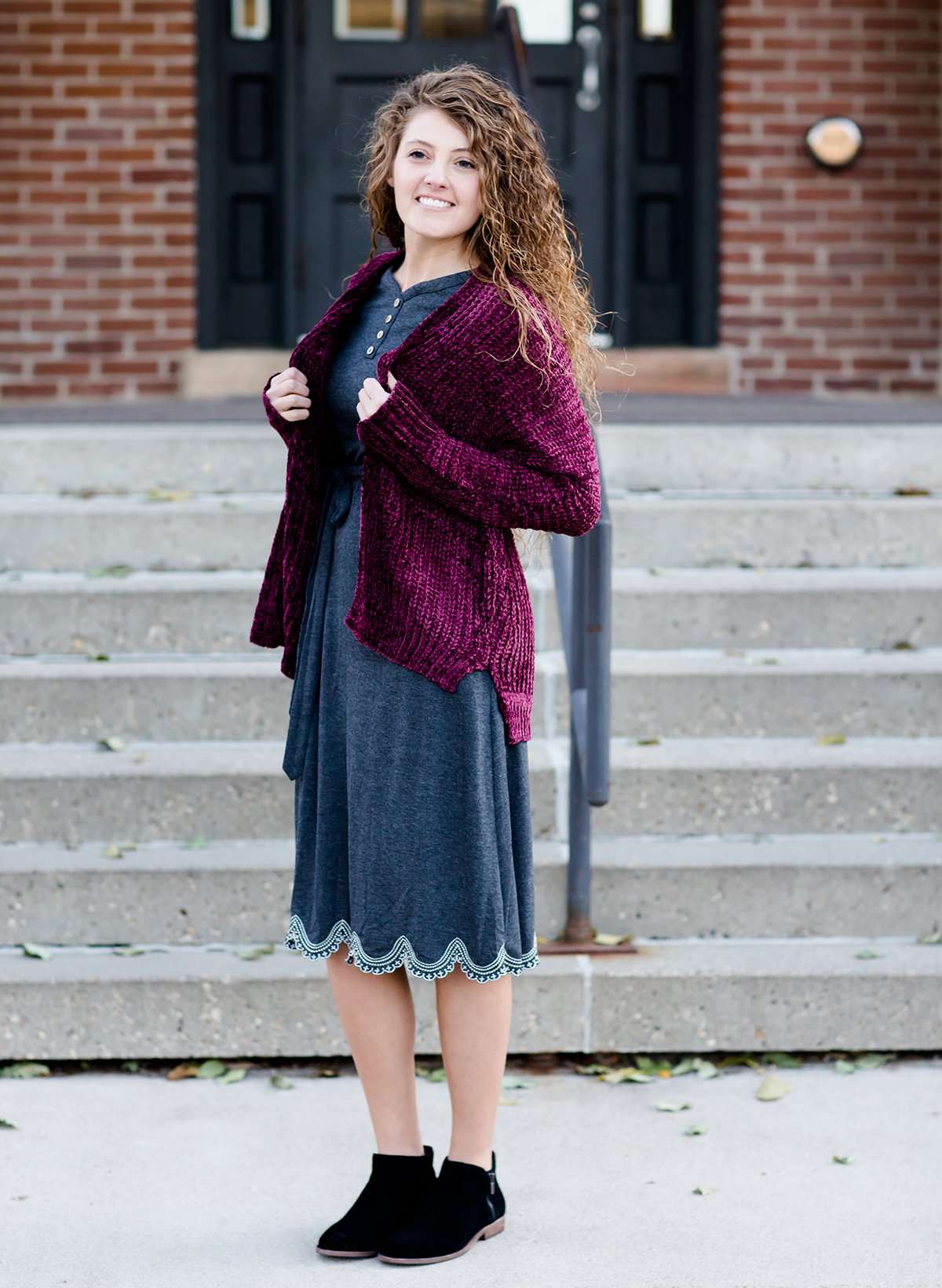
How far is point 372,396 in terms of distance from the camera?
223 cm

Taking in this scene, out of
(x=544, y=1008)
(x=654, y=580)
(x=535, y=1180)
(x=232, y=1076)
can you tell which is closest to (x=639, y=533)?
(x=654, y=580)

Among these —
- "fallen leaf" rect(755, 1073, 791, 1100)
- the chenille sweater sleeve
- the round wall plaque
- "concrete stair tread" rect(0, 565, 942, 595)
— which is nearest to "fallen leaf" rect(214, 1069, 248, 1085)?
"fallen leaf" rect(755, 1073, 791, 1100)

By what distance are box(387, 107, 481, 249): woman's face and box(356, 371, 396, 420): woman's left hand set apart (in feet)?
0.71

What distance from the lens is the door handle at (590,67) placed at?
6.84 m

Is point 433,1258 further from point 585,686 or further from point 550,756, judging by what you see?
point 550,756

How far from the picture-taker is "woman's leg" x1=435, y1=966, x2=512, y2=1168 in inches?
94.9

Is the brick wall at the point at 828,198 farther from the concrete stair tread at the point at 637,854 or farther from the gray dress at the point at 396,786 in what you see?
the gray dress at the point at 396,786

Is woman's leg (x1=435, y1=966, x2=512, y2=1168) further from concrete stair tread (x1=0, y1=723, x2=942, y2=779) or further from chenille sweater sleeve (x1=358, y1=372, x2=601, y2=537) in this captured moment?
concrete stair tread (x1=0, y1=723, x2=942, y2=779)

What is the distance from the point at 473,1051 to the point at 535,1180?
0.42 m

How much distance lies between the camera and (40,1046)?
315 centimetres

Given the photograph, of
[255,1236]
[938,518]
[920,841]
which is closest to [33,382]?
[938,518]

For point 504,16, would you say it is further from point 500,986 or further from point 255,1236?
Answer: point 255,1236

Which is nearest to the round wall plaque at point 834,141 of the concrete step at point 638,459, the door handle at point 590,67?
the door handle at point 590,67

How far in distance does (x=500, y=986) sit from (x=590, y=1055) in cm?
89
